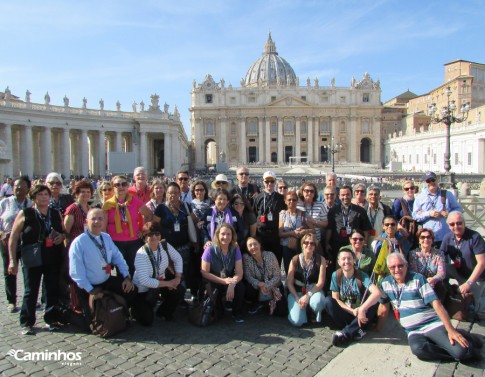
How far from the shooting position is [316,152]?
76625mm

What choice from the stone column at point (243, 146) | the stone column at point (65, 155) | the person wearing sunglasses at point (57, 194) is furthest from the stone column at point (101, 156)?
the stone column at point (243, 146)

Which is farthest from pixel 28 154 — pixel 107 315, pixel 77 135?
pixel 107 315

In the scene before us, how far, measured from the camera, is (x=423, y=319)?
15.5 feet

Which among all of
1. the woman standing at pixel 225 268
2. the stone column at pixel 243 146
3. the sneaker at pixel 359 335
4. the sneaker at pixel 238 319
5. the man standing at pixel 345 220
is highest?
the stone column at pixel 243 146

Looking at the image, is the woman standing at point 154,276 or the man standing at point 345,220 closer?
the woman standing at point 154,276

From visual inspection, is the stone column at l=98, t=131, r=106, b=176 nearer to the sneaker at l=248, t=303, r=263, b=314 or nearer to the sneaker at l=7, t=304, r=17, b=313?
the sneaker at l=7, t=304, r=17, b=313

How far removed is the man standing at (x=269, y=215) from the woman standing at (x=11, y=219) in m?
3.73

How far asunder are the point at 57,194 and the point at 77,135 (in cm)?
3496

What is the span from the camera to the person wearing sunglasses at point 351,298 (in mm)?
5164

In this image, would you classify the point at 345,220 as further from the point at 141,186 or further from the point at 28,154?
the point at 28,154

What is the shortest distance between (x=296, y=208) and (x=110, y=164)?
27.5 metres

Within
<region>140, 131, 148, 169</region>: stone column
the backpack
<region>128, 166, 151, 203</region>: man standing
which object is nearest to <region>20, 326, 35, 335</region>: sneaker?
the backpack

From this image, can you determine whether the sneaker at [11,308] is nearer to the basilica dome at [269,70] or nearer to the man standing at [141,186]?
the man standing at [141,186]

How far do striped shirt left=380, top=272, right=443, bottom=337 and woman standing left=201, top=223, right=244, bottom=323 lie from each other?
205 centimetres
